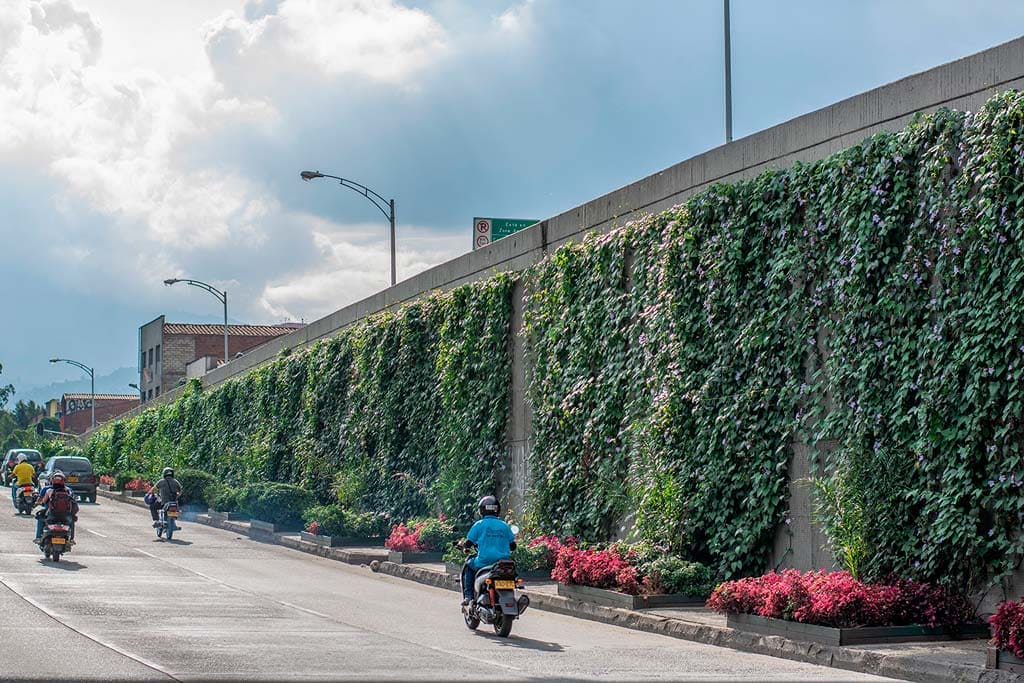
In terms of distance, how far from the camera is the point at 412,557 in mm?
27422

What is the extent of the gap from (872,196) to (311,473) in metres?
27.6

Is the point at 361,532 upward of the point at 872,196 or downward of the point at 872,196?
downward

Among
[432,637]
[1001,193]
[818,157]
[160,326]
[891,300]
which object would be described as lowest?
[432,637]

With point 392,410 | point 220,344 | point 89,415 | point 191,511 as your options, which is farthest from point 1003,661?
point 89,415

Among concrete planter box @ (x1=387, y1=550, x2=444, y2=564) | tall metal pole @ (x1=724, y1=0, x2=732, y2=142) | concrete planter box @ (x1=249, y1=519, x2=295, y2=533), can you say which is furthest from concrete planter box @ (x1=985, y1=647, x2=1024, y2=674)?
concrete planter box @ (x1=249, y1=519, x2=295, y2=533)

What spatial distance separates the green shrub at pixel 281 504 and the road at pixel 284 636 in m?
10.5

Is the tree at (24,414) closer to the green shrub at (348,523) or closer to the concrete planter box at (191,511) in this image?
the concrete planter box at (191,511)

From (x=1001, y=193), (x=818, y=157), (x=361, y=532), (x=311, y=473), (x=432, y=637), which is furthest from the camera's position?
(x=311, y=473)

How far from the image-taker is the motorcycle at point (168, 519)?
110 ft

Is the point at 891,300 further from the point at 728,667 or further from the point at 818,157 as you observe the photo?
the point at 728,667

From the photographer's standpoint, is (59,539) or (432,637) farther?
A: (59,539)

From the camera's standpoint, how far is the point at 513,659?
45.1 feet

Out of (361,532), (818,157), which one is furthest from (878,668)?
(361,532)

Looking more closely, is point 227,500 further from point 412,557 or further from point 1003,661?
point 1003,661
